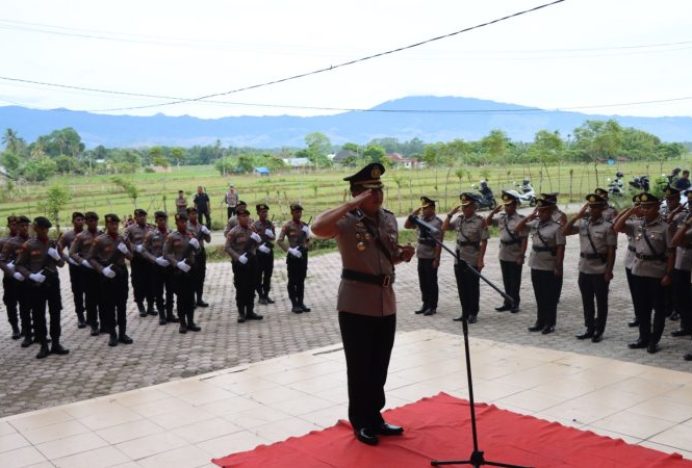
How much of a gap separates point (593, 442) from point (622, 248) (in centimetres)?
1254

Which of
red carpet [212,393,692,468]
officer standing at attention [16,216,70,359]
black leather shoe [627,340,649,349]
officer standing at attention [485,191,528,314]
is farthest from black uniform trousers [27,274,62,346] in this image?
black leather shoe [627,340,649,349]

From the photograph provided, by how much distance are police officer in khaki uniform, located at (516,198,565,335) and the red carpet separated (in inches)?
140

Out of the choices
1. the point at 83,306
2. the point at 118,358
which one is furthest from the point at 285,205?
the point at 118,358

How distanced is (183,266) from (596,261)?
17.2 ft

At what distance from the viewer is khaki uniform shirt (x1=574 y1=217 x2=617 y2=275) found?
760 cm

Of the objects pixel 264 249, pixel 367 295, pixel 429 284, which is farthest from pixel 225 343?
pixel 367 295

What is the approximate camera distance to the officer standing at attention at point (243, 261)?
9.96m

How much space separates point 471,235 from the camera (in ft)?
31.1

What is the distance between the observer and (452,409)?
17.0 ft

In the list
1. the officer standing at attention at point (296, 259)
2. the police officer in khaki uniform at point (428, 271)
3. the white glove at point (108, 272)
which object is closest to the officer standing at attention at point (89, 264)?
the white glove at point (108, 272)

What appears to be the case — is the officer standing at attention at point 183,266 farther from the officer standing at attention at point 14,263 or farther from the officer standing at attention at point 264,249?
the officer standing at attention at point 14,263

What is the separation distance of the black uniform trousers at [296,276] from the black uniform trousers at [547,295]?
3.75 meters

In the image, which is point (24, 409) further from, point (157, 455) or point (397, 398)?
point (397, 398)

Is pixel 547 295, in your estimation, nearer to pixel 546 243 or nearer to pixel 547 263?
pixel 547 263
